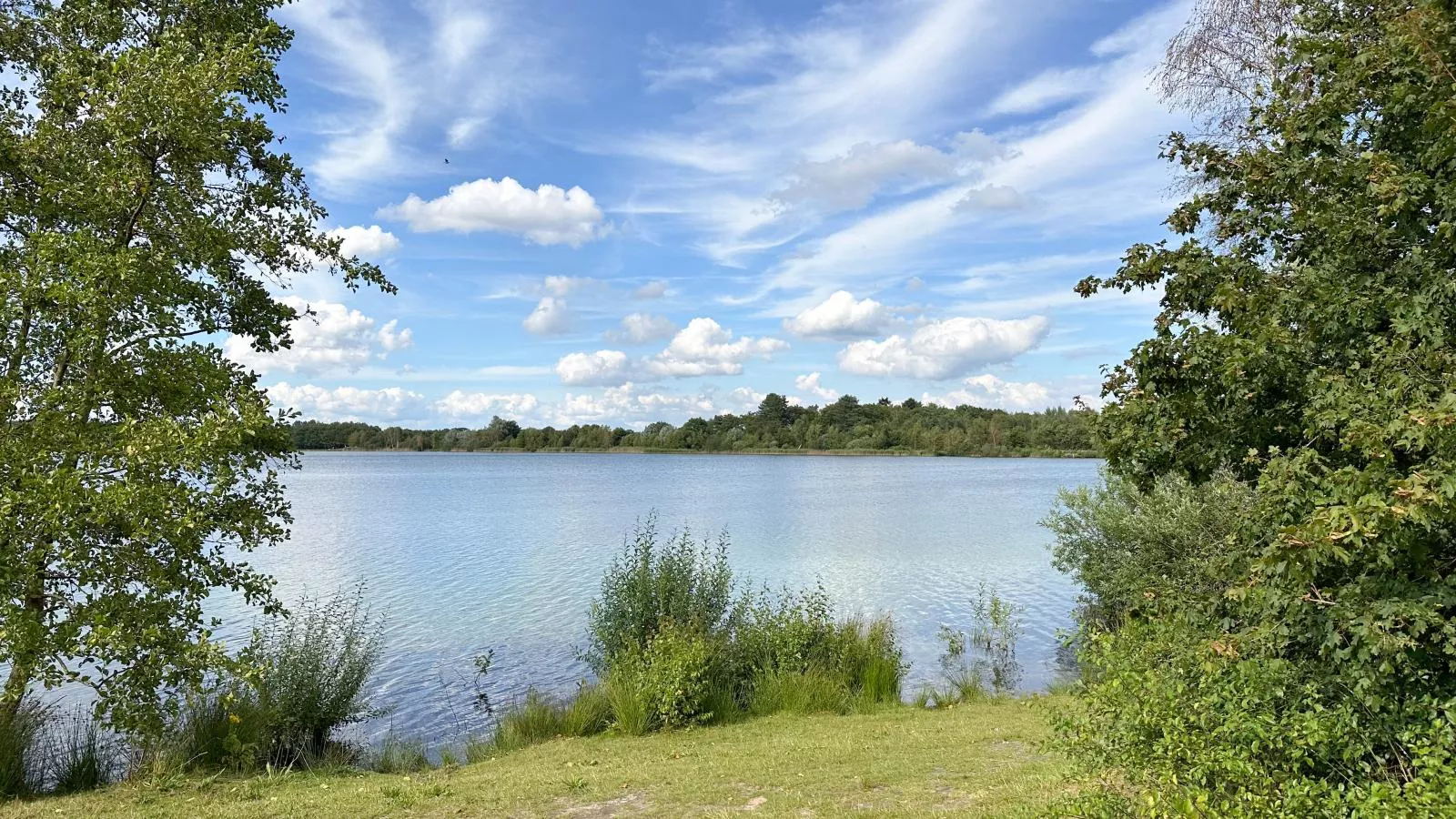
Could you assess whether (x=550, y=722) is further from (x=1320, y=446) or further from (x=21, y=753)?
(x=1320, y=446)

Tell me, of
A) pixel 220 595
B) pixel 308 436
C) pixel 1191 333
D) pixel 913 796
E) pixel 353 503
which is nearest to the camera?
pixel 1191 333

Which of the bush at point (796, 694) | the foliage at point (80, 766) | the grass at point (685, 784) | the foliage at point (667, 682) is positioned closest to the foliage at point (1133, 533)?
the bush at point (796, 694)

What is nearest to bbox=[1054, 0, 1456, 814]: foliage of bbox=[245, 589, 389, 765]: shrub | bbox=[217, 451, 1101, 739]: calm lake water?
bbox=[245, 589, 389, 765]: shrub

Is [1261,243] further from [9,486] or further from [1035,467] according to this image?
[1035,467]

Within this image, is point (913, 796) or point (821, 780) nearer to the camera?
point (913, 796)

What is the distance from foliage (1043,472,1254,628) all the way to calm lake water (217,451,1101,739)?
2191 millimetres

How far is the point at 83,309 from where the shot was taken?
694 centimetres

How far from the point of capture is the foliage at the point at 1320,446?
4250 mm

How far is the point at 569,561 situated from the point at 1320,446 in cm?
2782

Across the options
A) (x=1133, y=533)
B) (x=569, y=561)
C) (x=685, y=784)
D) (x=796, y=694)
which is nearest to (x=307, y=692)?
(x=685, y=784)

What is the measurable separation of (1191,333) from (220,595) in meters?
25.1

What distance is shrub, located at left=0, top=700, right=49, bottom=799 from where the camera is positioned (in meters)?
8.85

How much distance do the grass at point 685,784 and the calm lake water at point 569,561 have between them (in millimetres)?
4747

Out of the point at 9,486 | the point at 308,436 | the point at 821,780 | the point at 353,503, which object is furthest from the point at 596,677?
the point at 308,436
